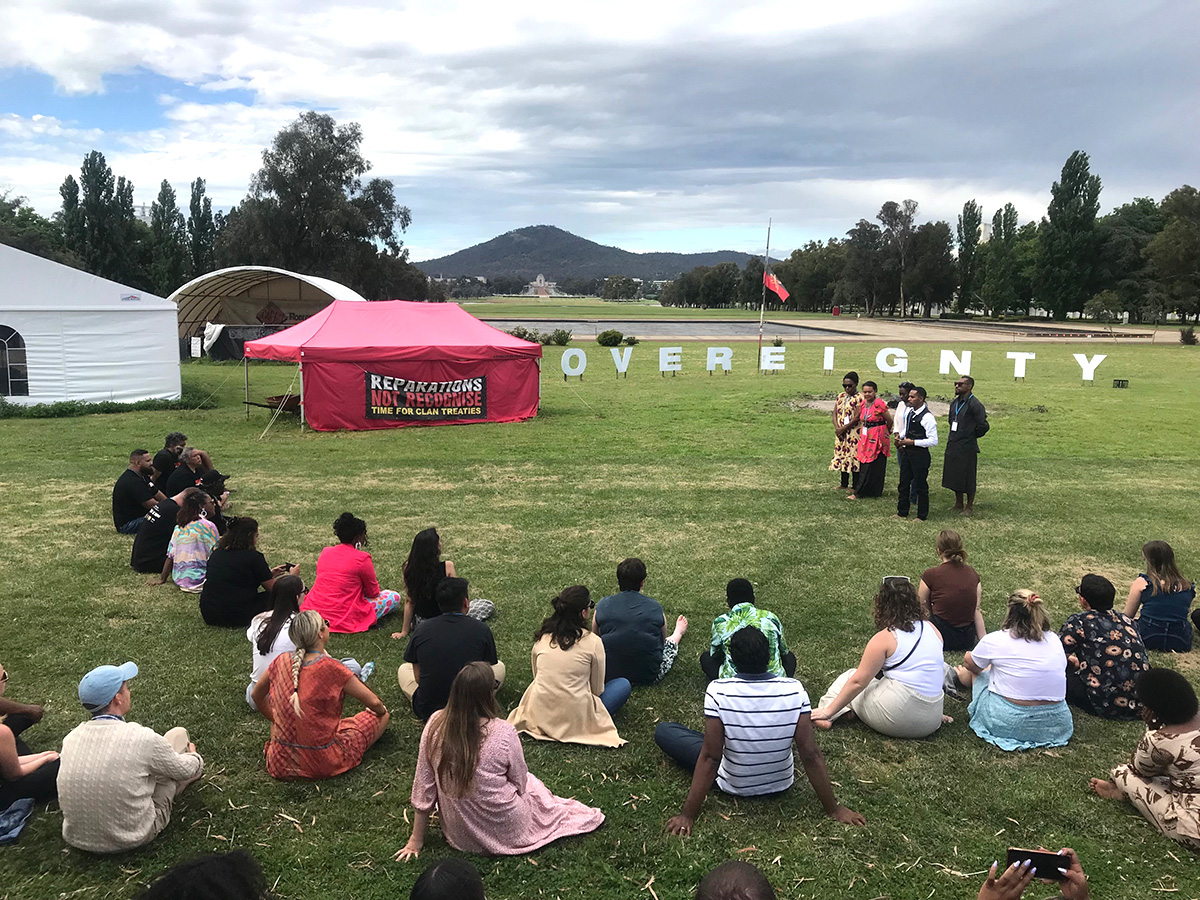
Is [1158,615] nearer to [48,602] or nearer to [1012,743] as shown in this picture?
[1012,743]

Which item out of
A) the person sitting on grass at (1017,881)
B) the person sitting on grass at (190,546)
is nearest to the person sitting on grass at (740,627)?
the person sitting on grass at (1017,881)

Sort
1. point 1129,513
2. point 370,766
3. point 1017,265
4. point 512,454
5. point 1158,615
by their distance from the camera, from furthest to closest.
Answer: point 1017,265 → point 512,454 → point 1129,513 → point 1158,615 → point 370,766

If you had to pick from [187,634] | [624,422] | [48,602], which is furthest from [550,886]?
[624,422]

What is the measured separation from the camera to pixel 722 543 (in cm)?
Result: 966

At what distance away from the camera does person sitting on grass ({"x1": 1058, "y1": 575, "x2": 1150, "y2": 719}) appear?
5.39m

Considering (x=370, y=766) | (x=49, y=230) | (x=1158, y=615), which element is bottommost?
(x=370, y=766)

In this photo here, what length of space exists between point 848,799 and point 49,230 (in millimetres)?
77087

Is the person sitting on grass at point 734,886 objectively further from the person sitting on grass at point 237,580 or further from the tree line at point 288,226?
the tree line at point 288,226

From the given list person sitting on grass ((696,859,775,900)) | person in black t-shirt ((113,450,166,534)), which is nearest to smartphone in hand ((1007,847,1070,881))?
person sitting on grass ((696,859,775,900))

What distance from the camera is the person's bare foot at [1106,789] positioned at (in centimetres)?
443

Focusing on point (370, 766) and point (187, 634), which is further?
point (187, 634)

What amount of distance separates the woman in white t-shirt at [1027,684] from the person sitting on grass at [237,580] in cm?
532

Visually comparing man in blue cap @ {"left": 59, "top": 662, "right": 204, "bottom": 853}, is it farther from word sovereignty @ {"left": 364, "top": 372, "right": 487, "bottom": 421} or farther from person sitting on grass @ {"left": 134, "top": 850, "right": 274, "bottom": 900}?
word sovereignty @ {"left": 364, "top": 372, "right": 487, "bottom": 421}

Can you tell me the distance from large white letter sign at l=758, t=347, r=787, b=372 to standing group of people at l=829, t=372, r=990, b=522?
19034mm
